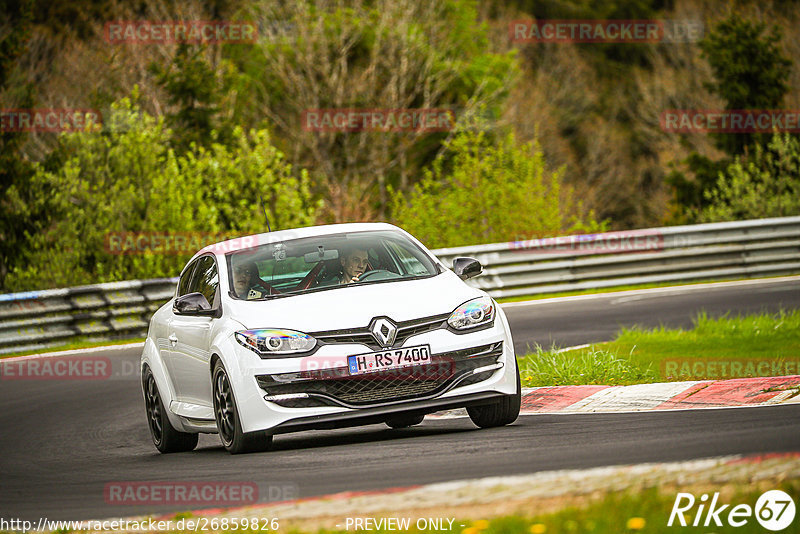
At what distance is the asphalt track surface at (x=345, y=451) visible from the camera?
7.01 metres

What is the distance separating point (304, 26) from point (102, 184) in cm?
2229

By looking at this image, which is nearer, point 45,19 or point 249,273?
point 249,273

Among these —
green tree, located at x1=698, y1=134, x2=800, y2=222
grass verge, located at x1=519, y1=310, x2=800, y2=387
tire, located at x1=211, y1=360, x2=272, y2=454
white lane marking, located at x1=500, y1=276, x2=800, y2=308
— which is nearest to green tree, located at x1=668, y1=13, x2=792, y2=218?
green tree, located at x1=698, y1=134, x2=800, y2=222

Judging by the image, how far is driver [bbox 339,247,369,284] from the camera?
9.70 m

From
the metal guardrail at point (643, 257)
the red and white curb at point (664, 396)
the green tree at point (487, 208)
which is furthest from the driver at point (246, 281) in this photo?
the green tree at point (487, 208)

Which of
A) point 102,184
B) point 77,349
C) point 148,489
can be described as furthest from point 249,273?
point 102,184

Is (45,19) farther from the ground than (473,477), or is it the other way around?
(473,477)

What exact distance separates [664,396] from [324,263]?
274 cm

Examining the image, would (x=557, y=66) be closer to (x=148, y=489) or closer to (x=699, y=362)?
(x=699, y=362)

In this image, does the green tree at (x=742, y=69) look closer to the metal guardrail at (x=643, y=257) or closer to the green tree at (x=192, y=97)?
the metal guardrail at (x=643, y=257)

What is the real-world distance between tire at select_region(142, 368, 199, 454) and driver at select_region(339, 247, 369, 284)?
1.86 metres

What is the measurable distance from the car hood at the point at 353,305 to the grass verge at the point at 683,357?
8.71 ft

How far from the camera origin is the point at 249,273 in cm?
970

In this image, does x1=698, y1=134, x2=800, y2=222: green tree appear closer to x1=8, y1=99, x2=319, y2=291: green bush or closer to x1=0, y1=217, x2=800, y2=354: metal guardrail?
x1=0, y1=217, x2=800, y2=354: metal guardrail
